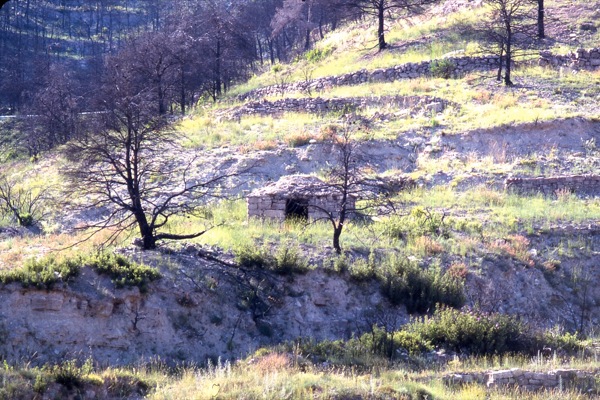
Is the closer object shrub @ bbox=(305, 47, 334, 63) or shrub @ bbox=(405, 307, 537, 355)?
shrub @ bbox=(405, 307, 537, 355)

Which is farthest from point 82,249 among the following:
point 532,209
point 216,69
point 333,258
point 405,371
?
point 216,69

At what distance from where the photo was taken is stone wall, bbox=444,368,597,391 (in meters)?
11.7

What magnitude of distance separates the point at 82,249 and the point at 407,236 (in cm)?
703

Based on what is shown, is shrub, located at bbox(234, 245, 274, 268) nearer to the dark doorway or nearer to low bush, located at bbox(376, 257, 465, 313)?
low bush, located at bbox(376, 257, 465, 313)

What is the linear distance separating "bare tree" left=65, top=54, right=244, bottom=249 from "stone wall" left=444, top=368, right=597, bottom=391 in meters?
6.15

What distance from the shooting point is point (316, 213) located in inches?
743

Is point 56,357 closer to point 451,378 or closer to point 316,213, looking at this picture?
point 451,378

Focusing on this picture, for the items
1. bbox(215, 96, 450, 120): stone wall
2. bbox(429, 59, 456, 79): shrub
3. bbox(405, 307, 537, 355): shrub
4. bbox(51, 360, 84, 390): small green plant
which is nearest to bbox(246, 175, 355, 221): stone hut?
bbox(405, 307, 537, 355): shrub

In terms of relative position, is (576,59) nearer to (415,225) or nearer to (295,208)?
(415,225)

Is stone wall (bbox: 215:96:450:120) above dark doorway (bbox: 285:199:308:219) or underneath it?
above

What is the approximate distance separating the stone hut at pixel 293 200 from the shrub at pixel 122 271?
501cm

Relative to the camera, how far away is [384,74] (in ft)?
106

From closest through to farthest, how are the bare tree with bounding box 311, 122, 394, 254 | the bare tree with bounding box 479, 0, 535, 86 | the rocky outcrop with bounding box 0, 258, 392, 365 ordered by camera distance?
1. the rocky outcrop with bounding box 0, 258, 392, 365
2. the bare tree with bounding box 311, 122, 394, 254
3. the bare tree with bounding box 479, 0, 535, 86

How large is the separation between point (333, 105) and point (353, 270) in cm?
1401
